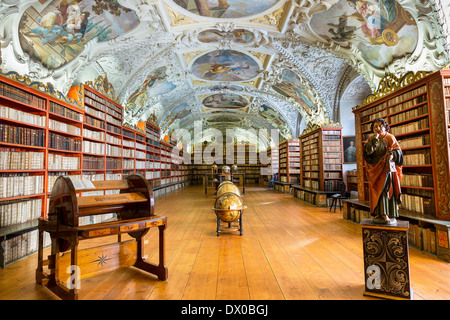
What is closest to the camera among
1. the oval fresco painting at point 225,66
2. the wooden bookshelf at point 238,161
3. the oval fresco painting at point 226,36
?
the oval fresco painting at point 226,36

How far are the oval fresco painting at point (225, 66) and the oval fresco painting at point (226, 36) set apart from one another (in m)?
1.10

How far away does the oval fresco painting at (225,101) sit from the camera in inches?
669

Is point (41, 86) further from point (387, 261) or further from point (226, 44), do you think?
point (387, 261)

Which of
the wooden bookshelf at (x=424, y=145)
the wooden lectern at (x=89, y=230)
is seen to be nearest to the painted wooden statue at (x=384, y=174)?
the wooden bookshelf at (x=424, y=145)

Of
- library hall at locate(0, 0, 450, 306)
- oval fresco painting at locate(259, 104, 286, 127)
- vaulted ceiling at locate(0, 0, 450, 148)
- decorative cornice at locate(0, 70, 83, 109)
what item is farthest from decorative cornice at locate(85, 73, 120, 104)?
oval fresco painting at locate(259, 104, 286, 127)

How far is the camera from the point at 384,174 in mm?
3283

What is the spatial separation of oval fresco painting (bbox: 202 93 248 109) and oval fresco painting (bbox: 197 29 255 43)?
7268 millimetres

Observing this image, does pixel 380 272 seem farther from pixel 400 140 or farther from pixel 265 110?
pixel 265 110

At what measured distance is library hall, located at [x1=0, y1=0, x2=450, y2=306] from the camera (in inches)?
128

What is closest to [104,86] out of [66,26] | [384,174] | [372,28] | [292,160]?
[66,26]

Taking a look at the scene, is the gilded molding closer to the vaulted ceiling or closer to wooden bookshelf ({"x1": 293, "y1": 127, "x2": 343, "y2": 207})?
the vaulted ceiling

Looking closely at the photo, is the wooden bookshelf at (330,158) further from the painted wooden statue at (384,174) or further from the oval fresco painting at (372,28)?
the painted wooden statue at (384,174)

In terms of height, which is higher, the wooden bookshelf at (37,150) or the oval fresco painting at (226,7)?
the oval fresco painting at (226,7)

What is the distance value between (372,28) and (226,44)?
5.00 m
